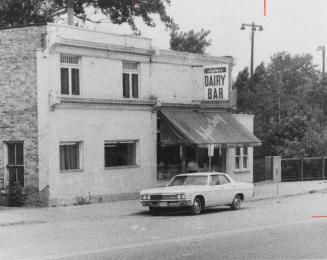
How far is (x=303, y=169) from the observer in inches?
1537

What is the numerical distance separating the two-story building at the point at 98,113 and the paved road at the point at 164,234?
2.22 metres

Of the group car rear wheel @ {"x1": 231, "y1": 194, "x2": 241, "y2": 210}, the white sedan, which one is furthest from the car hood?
car rear wheel @ {"x1": 231, "y1": 194, "x2": 241, "y2": 210}

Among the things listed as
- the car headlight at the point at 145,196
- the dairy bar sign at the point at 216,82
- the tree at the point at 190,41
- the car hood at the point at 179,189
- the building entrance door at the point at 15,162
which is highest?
the tree at the point at 190,41

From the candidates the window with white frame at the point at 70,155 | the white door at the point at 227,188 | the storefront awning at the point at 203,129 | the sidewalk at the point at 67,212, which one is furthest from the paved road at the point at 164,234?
the storefront awning at the point at 203,129

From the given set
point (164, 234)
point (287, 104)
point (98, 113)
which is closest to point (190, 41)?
point (287, 104)

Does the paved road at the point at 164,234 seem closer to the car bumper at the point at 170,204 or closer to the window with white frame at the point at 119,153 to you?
the car bumper at the point at 170,204

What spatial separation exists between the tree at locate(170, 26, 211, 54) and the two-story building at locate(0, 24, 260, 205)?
19.2 m

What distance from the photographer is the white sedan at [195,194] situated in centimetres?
2038

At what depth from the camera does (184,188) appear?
2078 centimetres

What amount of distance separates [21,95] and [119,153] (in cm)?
471

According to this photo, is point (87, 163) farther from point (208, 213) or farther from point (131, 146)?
point (208, 213)

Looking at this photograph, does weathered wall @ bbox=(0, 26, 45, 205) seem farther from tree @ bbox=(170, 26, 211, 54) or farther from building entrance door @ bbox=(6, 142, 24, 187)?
tree @ bbox=(170, 26, 211, 54)

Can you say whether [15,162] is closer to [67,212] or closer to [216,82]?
[67,212]

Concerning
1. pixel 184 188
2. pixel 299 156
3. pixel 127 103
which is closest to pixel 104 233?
pixel 184 188
